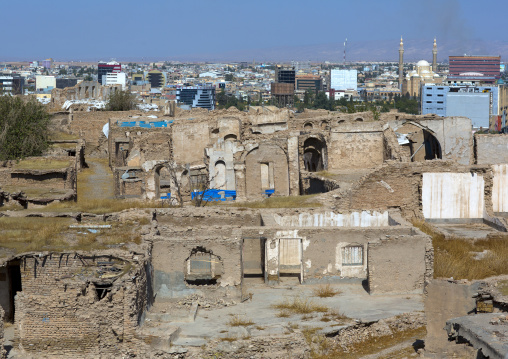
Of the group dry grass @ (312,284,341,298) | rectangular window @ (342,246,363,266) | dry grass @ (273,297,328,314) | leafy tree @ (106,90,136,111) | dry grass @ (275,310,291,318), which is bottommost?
dry grass @ (275,310,291,318)

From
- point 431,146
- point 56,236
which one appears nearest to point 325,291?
point 56,236

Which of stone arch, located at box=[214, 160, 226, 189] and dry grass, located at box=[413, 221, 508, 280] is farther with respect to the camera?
stone arch, located at box=[214, 160, 226, 189]

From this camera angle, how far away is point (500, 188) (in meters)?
24.8

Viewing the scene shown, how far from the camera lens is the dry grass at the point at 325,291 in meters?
17.0

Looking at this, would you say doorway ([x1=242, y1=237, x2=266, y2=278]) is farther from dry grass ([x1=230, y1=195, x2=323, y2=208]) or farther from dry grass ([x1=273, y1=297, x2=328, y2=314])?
dry grass ([x1=230, y1=195, x2=323, y2=208])

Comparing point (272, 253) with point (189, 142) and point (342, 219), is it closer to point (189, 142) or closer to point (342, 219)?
point (342, 219)

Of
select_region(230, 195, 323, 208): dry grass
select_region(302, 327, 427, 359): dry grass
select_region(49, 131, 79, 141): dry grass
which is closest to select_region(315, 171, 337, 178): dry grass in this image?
select_region(230, 195, 323, 208): dry grass

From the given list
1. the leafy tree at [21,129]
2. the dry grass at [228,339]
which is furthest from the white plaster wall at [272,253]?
the leafy tree at [21,129]

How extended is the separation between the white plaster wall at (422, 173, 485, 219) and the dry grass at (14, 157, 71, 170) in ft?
39.6

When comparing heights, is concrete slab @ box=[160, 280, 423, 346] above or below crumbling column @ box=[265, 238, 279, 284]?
below

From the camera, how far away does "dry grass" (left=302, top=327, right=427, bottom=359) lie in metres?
14.7

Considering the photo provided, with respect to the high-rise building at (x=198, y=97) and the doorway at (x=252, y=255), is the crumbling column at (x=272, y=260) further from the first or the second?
the high-rise building at (x=198, y=97)

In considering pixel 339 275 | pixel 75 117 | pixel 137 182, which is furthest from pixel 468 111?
pixel 339 275

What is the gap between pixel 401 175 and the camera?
2402 centimetres
